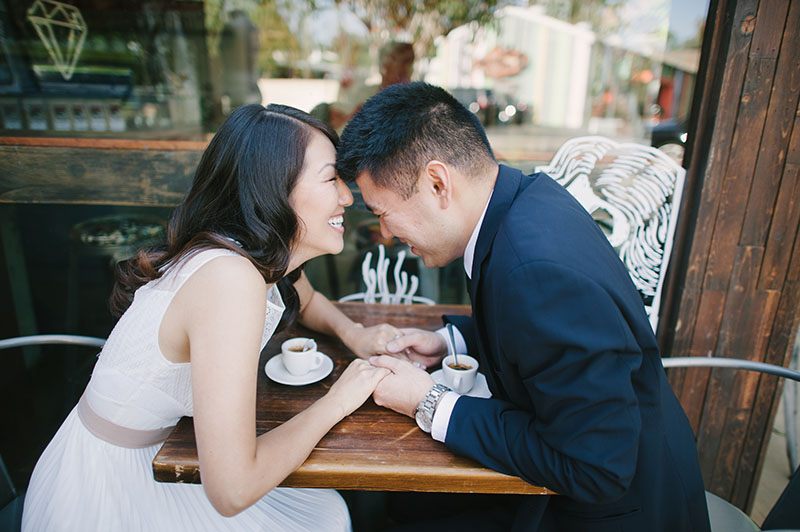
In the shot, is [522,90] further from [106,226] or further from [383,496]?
[383,496]

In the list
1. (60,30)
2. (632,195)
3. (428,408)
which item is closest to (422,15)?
(60,30)

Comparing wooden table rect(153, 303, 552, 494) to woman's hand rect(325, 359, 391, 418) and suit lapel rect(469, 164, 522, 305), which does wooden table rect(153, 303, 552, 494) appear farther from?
suit lapel rect(469, 164, 522, 305)

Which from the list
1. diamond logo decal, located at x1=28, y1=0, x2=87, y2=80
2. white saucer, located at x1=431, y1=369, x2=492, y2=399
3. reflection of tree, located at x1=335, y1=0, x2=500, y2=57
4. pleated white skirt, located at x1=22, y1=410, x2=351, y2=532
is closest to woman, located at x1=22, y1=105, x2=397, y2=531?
pleated white skirt, located at x1=22, y1=410, x2=351, y2=532

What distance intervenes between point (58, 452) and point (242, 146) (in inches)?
40.6

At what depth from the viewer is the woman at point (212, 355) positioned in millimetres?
1128

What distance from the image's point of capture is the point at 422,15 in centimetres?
563

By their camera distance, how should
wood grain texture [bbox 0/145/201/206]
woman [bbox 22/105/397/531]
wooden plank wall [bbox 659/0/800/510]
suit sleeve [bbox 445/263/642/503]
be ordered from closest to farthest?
1. suit sleeve [bbox 445/263/642/503]
2. woman [bbox 22/105/397/531]
3. wooden plank wall [bbox 659/0/800/510]
4. wood grain texture [bbox 0/145/201/206]

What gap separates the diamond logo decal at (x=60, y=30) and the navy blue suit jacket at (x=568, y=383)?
4.33 m

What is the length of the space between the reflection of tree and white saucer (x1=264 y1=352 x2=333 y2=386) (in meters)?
5.02

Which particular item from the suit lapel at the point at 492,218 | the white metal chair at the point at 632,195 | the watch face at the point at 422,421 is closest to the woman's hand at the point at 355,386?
the watch face at the point at 422,421

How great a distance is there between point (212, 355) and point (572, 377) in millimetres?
809

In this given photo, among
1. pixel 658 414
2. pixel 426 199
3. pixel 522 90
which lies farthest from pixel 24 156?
pixel 522 90

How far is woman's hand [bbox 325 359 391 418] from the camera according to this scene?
130 cm

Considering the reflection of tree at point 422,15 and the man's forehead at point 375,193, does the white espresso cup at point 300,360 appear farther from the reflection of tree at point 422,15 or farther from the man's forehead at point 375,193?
the reflection of tree at point 422,15
